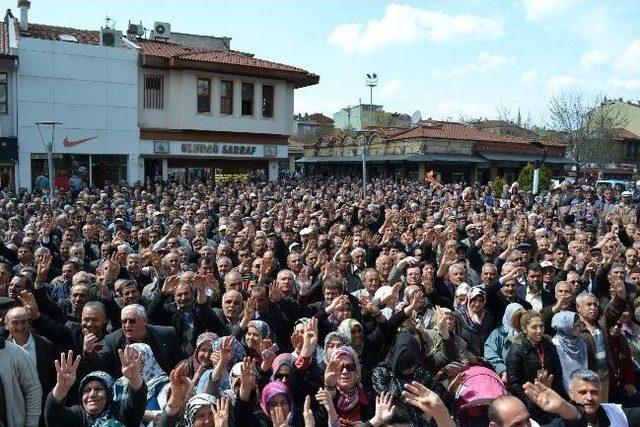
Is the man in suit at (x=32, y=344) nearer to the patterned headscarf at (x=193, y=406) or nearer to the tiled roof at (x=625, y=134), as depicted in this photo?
the patterned headscarf at (x=193, y=406)

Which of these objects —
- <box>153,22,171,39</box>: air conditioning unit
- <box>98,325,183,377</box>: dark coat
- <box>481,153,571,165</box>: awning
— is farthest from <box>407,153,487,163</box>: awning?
<box>98,325,183,377</box>: dark coat

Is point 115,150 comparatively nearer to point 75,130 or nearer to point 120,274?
point 75,130

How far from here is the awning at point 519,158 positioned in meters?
35.4

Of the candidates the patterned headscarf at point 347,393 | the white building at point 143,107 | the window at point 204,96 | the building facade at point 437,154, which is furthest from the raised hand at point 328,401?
the building facade at point 437,154

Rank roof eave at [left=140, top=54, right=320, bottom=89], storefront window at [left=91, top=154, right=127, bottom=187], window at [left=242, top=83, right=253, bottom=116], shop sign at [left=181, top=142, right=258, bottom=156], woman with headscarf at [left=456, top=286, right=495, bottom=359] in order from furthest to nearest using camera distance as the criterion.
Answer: window at [left=242, top=83, right=253, bottom=116]
shop sign at [left=181, top=142, right=258, bottom=156]
roof eave at [left=140, top=54, right=320, bottom=89]
storefront window at [left=91, top=154, right=127, bottom=187]
woman with headscarf at [left=456, top=286, right=495, bottom=359]

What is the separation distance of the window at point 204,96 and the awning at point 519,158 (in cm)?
1547

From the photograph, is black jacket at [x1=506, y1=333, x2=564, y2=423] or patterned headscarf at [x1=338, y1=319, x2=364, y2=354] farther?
patterned headscarf at [x1=338, y1=319, x2=364, y2=354]

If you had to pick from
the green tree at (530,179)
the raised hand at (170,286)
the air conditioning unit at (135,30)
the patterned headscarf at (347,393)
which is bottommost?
the patterned headscarf at (347,393)

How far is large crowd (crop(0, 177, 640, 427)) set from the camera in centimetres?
382

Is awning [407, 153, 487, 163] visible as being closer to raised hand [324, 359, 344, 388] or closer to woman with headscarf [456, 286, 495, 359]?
woman with headscarf [456, 286, 495, 359]

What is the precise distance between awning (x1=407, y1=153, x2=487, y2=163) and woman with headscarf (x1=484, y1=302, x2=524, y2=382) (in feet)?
90.9

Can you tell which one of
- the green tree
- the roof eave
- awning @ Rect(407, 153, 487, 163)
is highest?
the roof eave

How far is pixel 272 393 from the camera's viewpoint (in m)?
3.98

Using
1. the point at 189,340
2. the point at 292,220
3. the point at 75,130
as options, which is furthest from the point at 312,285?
the point at 75,130
